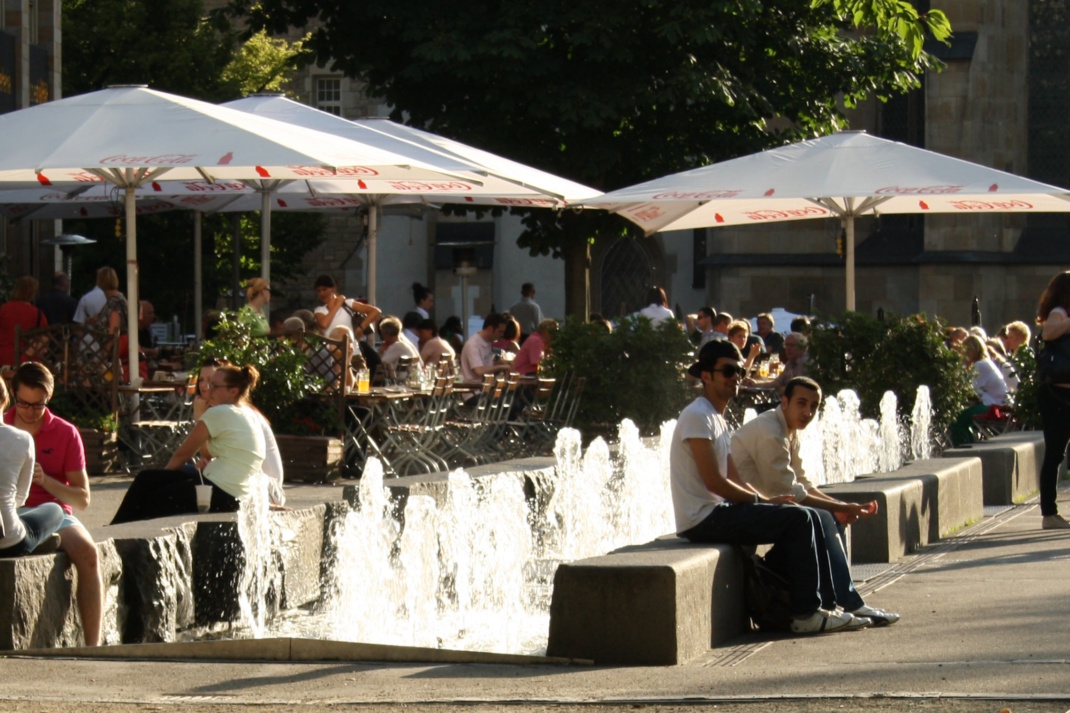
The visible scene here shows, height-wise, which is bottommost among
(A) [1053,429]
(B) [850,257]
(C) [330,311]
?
(A) [1053,429]

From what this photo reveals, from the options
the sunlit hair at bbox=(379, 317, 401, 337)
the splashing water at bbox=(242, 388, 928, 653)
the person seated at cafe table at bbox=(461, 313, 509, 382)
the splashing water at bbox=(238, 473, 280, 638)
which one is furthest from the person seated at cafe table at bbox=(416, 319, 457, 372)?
the splashing water at bbox=(238, 473, 280, 638)

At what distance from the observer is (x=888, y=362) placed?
15898 millimetres

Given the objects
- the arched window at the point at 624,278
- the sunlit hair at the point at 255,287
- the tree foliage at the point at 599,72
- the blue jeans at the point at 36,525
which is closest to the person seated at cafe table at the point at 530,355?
the sunlit hair at the point at 255,287

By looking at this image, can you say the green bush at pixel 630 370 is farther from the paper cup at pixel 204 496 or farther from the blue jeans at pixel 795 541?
the blue jeans at pixel 795 541

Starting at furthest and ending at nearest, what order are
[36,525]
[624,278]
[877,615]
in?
[624,278]
[877,615]
[36,525]

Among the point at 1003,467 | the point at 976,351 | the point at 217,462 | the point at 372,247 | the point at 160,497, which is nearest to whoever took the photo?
the point at 217,462

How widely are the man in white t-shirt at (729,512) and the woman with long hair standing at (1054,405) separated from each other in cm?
413

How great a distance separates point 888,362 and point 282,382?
517 centimetres

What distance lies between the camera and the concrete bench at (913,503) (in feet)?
35.4

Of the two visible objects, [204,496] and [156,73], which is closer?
[204,496]

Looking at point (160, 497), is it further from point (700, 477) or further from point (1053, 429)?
point (1053, 429)

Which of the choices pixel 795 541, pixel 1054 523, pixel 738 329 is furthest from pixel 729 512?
pixel 738 329

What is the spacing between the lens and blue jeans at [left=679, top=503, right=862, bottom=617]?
328 inches

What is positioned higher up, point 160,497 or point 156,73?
point 156,73
